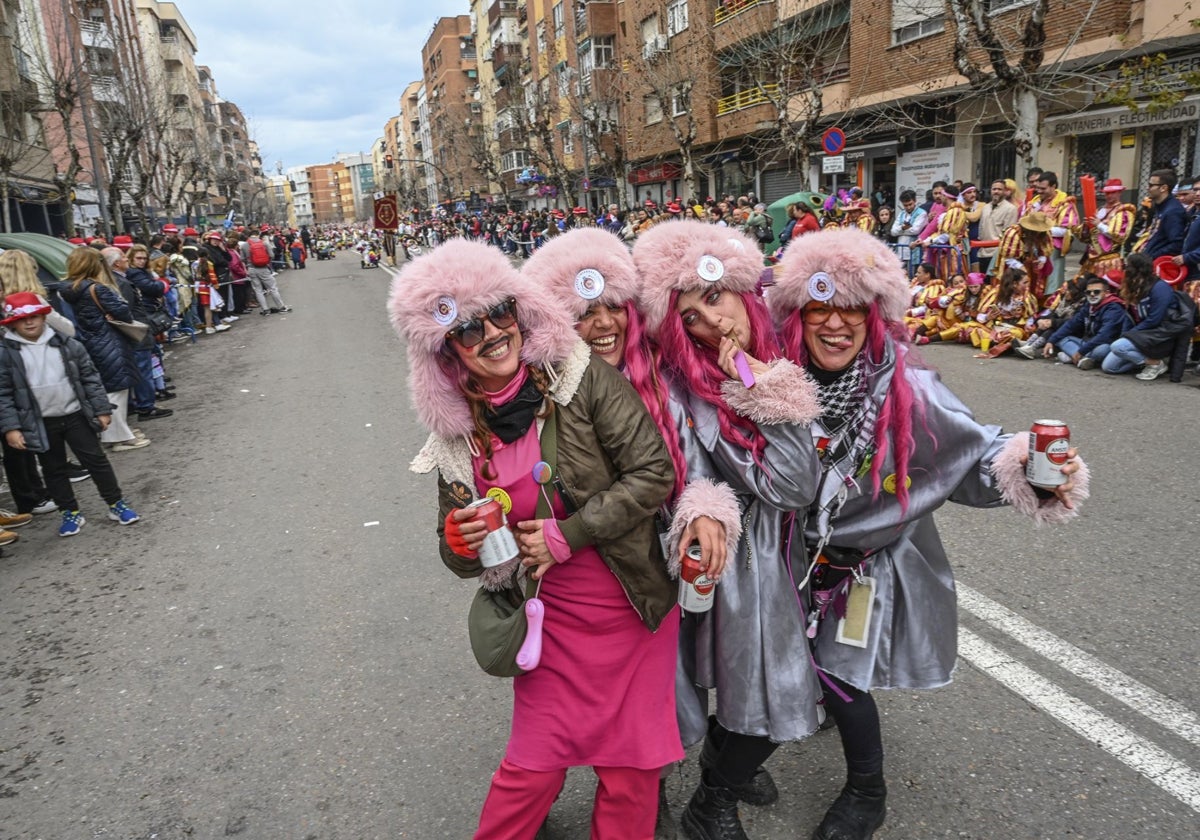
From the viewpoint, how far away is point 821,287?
2.08 m

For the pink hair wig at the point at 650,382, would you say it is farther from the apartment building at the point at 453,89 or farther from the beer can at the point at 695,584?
the apartment building at the point at 453,89

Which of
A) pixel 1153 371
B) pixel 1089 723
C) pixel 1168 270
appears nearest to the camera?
pixel 1089 723

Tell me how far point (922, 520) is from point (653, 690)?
0.89 metres

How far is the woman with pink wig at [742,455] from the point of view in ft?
6.46

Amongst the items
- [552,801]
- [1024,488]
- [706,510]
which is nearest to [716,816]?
[552,801]

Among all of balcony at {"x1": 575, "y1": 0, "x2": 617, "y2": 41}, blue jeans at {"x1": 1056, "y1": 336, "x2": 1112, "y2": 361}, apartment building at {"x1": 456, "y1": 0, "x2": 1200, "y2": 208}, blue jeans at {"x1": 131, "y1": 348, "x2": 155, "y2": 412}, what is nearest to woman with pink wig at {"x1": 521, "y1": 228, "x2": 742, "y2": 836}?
blue jeans at {"x1": 1056, "y1": 336, "x2": 1112, "y2": 361}

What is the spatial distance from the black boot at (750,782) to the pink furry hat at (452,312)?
1258 mm

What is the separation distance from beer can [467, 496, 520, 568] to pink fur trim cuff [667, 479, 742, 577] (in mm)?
412

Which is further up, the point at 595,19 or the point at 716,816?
the point at 595,19

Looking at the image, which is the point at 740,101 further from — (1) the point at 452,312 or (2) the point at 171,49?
(2) the point at 171,49

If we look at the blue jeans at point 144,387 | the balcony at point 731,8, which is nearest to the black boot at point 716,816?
the blue jeans at point 144,387

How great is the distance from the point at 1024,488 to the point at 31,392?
→ 5.69 meters

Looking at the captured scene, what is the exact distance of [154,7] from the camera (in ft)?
199

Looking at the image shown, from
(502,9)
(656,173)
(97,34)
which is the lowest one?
(656,173)
